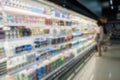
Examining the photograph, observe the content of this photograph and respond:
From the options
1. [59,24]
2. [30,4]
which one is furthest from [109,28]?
[30,4]

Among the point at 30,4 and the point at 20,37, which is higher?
the point at 30,4

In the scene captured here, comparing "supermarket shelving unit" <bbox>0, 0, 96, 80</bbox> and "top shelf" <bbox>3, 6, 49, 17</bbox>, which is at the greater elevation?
"top shelf" <bbox>3, 6, 49, 17</bbox>

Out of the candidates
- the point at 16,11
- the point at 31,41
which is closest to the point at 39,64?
the point at 31,41

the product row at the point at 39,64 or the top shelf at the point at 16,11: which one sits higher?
the top shelf at the point at 16,11

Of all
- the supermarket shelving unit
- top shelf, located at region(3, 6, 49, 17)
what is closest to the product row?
the supermarket shelving unit

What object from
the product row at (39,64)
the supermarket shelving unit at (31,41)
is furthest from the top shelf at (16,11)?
the product row at (39,64)

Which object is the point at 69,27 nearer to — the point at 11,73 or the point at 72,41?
the point at 72,41

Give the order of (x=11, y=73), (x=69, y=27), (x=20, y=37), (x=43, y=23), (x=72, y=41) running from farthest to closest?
1. (x=72, y=41)
2. (x=69, y=27)
3. (x=43, y=23)
4. (x=20, y=37)
5. (x=11, y=73)

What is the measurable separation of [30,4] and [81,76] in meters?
3.91

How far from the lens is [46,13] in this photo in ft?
14.5

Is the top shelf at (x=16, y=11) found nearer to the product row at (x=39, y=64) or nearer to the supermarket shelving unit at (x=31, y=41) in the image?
the supermarket shelving unit at (x=31, y=41)

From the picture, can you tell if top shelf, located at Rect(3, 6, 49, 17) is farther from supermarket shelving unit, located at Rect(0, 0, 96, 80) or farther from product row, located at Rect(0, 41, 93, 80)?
product row, located at Rect(0, 41, 93, 80)

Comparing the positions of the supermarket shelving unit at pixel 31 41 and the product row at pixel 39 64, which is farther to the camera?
the product row at pixel 39 64

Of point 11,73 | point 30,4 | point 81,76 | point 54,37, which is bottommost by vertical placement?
point 81,76
